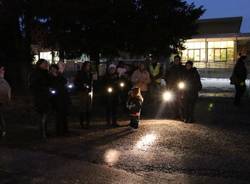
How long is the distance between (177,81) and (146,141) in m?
3.51

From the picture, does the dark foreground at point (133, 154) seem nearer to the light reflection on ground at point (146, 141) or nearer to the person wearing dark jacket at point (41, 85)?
the light reflection on ground at point (146, 141)

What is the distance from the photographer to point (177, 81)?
42.9 feet

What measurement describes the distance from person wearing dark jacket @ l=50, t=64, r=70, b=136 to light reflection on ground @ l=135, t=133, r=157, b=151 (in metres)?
1.92

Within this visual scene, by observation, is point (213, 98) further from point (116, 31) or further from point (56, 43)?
point (56, 43)

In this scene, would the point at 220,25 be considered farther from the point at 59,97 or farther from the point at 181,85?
the point at 59,97

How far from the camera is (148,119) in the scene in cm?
1349

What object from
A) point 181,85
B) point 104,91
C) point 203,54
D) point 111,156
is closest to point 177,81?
point 181,85

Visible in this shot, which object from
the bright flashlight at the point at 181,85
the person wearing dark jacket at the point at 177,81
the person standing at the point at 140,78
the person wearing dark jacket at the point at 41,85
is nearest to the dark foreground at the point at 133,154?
the person wearing dark jacket at the point at 177,81

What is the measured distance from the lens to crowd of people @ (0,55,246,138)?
34.5 ft

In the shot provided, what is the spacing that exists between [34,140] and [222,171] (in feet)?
14.9

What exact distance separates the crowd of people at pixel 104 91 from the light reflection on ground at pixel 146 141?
1233 mm

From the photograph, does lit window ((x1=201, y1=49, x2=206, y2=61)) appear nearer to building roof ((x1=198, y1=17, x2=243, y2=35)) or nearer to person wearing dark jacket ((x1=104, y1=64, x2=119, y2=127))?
building roof ((x1=198, y1=17, x2=243, y2=35))

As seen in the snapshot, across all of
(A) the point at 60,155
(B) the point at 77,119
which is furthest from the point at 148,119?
(A) the point at 60,155

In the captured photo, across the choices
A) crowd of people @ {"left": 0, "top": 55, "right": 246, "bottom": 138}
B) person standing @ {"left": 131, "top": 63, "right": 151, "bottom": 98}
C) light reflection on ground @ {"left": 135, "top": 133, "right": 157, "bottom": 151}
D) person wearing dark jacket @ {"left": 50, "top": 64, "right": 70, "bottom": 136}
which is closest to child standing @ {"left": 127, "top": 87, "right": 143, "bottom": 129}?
crowd of people @ {"left": 0, "top": 55, "right": 246, "bottom": 138}
